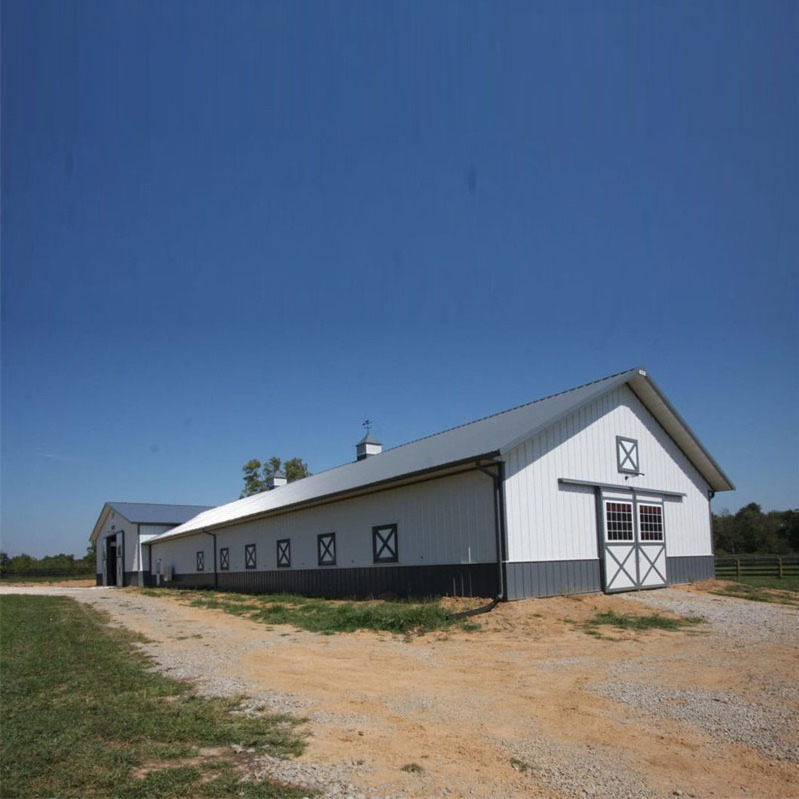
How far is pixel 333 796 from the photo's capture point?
457cm

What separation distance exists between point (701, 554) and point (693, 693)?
611 inches

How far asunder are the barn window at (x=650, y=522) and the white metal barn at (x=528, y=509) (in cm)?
6

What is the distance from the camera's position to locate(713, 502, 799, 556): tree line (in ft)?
166

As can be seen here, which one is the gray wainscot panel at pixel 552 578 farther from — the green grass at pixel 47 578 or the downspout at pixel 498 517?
the green grass at pixel 47 578

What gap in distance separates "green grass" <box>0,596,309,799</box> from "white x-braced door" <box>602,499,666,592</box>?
11635 mm

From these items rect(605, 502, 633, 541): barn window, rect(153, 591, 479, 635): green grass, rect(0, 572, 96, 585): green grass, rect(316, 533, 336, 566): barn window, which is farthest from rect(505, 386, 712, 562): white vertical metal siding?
rect(0, 572, 96, 585): green grass

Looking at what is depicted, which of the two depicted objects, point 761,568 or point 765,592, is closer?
point 765,592

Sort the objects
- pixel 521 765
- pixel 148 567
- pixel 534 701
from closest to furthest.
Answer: pixel 521 765, pixel 534 701, pixel 148 567

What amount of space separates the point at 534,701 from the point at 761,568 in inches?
996

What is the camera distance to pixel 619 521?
704 inches

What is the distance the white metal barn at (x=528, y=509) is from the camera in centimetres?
1515

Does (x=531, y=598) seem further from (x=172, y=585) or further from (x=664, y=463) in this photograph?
(x=172, y=585)

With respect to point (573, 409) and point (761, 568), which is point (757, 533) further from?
point (573, 409)

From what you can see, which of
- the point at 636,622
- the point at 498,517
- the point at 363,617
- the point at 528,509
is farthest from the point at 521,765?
the point at 528,509
